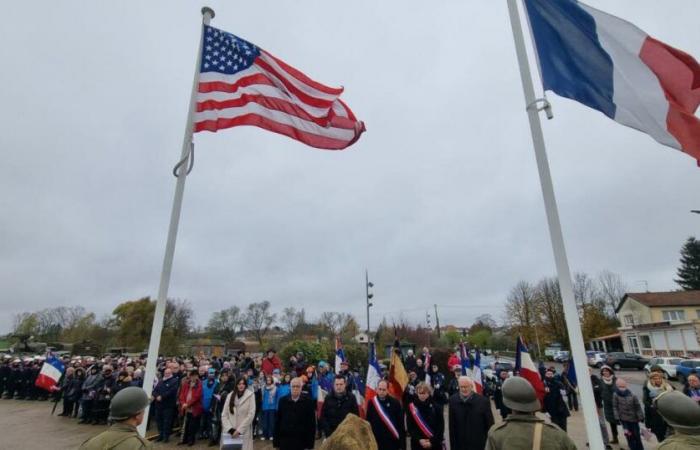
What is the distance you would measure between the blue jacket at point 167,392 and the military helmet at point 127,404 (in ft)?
28.1

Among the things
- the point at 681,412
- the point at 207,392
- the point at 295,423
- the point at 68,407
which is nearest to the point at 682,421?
the point at 681,412

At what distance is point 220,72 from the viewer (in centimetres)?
564

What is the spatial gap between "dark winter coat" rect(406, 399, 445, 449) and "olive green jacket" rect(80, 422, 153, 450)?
15.4ft

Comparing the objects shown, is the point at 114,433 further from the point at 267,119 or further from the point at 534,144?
the point at 534,144

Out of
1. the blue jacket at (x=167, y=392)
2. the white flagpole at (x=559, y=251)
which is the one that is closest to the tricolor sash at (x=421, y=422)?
the white flagpole at (x=559, y=251)

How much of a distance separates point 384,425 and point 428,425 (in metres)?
0.76

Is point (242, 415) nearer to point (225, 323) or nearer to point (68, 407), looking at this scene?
point (68, 407)

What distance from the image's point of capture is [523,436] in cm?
305

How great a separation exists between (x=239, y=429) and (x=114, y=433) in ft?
13.9

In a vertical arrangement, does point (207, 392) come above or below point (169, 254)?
below

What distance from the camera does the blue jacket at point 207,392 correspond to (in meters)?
10.4

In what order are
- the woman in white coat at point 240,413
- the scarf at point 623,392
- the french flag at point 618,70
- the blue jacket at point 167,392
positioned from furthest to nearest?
1. the blue jacket at point 167,392
2. the scarf at point 623,392
3. the woman in white coat at point 240,413
4. the french flag at point 618,70

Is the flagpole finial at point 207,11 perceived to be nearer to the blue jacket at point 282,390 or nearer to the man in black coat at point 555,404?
the blue jacket at point 282,390

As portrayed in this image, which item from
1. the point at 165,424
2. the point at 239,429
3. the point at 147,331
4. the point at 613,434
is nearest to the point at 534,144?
the point at 239,429
